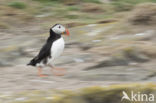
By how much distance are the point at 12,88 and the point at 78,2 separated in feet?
26.0

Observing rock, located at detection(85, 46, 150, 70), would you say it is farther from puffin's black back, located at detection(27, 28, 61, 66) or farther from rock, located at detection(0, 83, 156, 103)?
rock, located at detection(0, 83, 156, 103)

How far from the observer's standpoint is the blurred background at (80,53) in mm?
7113

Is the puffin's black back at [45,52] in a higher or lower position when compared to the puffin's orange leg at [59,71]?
higher

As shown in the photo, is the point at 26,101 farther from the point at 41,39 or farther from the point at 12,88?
the point at 41,39

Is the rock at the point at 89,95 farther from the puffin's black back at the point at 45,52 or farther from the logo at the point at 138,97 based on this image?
the puffin's black back at the point at 45,52

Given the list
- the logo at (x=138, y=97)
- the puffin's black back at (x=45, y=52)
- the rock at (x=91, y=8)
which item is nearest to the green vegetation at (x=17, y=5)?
the rock at (x=91, y=8)

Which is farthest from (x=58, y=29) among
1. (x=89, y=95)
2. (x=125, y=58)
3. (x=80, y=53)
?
(x=89, y=95)

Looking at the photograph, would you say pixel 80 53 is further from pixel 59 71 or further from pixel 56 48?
pixel 56 48

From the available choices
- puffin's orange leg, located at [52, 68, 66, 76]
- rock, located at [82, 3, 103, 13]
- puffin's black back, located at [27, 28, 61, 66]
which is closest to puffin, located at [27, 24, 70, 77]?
puffin's black back, located at [27, 28, 61, 66]

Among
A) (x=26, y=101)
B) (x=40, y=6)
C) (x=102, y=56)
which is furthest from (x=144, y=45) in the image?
(x=40, y=6)

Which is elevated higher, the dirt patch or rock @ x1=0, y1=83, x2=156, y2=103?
the dirt patch

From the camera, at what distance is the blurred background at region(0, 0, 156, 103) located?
280 inches

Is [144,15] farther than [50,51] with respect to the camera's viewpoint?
Yes

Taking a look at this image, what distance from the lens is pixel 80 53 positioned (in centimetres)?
1012
